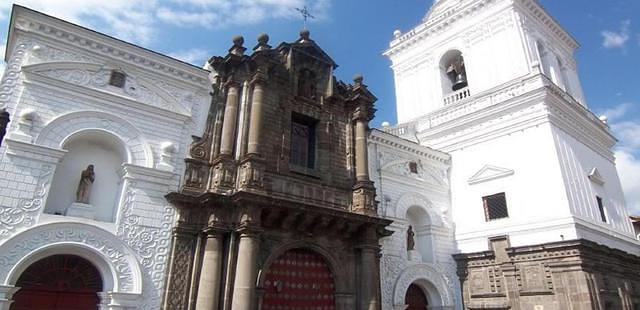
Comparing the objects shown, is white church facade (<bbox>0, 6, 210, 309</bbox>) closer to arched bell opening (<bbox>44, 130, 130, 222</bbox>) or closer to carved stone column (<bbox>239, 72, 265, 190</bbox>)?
arched bell opening (<bbox>44, 130, 130, 222</bbox>)

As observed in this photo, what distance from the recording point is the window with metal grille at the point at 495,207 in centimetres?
1477

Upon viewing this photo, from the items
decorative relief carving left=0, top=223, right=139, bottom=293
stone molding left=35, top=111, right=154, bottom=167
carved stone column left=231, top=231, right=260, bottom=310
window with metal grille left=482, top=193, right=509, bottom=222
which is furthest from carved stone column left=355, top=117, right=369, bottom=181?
Answer: decorative relief carving left=0, top=223, right=139, bottom=293

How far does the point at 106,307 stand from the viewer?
8.61 m

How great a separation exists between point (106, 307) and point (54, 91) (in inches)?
190

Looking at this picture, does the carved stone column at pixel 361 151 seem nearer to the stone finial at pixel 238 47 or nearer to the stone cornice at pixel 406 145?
the stone cornice at pixel 406 145

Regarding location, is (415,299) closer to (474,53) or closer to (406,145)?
(406,145)

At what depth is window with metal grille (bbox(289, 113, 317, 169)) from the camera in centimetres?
1234

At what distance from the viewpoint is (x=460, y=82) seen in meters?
19.4

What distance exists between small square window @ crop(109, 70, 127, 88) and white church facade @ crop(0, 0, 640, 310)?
33 millimetres

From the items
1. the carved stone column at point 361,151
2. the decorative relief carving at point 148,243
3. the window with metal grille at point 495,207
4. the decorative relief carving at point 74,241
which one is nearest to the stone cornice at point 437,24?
the window with metal grille at point 495,207

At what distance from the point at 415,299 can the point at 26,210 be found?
1133cm

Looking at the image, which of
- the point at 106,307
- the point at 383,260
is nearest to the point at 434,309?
→ the point at 383,260

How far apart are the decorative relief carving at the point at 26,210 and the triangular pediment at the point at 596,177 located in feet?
55.6

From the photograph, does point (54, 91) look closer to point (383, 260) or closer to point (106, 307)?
point (106, 307)
